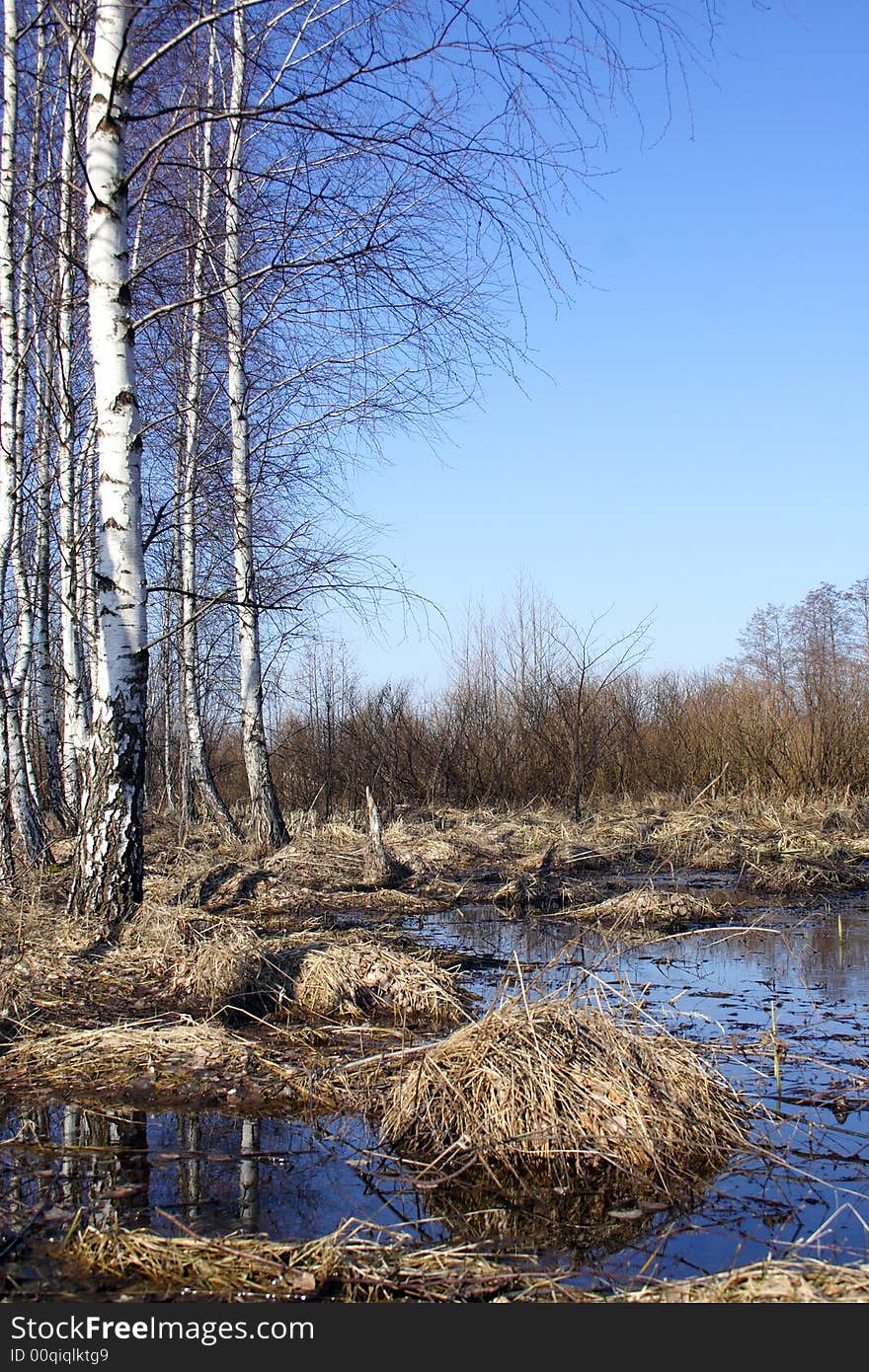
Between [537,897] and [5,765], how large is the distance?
4822mm

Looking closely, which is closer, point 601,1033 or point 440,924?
point 601,1033

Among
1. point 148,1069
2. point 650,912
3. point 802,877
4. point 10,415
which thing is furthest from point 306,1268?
point 10,415

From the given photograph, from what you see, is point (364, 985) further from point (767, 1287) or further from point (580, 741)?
point (580, 741)

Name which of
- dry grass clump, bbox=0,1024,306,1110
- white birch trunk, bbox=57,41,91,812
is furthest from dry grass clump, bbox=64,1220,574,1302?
white birch trunk, bbox=57,41,91,812

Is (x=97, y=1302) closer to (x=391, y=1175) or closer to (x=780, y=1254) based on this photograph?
(x=391, y=1175)

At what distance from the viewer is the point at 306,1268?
2717 millimetres

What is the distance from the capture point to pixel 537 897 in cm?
947

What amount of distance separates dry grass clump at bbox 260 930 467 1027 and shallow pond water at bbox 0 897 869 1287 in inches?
45.1

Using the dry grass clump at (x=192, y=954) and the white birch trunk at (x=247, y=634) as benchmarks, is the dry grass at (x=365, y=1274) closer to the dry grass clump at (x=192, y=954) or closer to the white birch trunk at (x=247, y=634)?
the dry grass clump at (x=192, y=954)

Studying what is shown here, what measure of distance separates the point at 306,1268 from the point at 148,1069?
6.71 ft

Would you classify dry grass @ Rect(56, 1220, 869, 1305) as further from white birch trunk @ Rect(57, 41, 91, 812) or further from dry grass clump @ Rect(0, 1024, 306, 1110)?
white birch trunk @ Rect(57, 41, 91, 812)

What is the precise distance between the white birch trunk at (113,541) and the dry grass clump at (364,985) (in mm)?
1313

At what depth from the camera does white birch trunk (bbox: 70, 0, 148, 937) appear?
20.6 ft

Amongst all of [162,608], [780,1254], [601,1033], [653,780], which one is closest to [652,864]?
[653,780]
